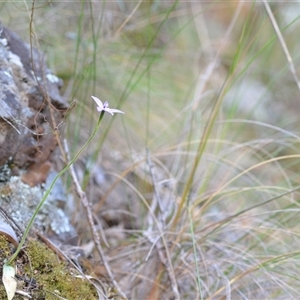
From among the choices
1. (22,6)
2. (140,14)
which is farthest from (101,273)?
(140,14)

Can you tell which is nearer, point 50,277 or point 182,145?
point 50,277

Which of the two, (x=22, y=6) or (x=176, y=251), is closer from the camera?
(x=176, y=251)

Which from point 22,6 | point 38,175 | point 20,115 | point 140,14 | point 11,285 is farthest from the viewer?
point 140,14

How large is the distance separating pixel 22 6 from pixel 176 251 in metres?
0.78

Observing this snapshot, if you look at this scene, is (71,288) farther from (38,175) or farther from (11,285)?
(38,175)

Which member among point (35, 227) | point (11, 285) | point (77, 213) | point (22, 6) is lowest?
point (77, 213)

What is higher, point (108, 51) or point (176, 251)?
point (108, 51)

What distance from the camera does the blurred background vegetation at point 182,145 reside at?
1.07 metres

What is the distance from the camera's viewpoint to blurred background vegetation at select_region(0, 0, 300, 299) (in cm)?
107

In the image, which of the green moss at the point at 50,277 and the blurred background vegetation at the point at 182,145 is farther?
the blurred background vegetation at the point at 182,145

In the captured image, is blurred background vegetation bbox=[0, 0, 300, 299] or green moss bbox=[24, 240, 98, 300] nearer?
green moss bbox=[24, 240, 98, 300]

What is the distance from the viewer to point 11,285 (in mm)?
677

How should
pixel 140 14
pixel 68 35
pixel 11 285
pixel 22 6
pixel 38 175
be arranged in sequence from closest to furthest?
pixel 11 285 → pixel 38 175 → pixel 22 6 → pixel 68 35 → pixel 140 14

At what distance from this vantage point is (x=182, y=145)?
1439 mm
